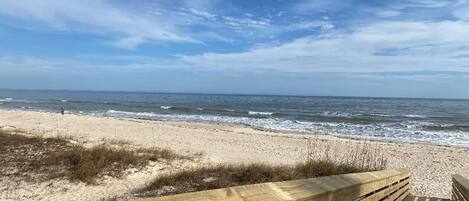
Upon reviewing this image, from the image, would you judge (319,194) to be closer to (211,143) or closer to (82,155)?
(82,155)

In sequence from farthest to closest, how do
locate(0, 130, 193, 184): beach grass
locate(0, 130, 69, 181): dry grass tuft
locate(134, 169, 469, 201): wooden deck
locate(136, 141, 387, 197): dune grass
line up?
locate(0, 130, 193, 184): beach grass, locate(0, 130, 69, 181): dry grass tuft, locate(136, 141, 387, 197): dune grass, locate(134, 169, 469, 201): wooden deck

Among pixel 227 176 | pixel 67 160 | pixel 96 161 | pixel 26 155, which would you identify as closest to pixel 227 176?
pixel 227 176

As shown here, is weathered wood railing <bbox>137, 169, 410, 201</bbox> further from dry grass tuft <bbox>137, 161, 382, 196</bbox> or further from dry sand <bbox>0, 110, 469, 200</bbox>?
dry sand <bbox>0, 110, 469, 200</bbox>

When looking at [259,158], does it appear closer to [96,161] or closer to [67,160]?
[96,161]

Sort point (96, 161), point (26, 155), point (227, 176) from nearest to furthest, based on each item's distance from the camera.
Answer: point (227, 176)
point (96, 161)
point (26, 155)

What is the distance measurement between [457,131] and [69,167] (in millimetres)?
Result: 28818

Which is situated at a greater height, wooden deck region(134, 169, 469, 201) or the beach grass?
wooden deck region(134, 169, 469, 201)

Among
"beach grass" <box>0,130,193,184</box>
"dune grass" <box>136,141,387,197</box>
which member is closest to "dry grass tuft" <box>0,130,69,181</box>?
"beach grass" <box>0,130,193,184</box>

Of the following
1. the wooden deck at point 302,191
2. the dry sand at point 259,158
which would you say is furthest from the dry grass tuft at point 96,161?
the wooden deck at point 302,191

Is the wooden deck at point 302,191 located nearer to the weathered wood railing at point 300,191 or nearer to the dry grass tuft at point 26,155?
the weathered wood railing at point 300,191

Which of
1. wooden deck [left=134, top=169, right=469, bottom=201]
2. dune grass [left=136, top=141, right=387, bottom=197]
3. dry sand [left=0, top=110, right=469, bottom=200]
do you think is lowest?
dry sand [left=0, top=110, right=469, bottom=200]

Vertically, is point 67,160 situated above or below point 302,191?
below

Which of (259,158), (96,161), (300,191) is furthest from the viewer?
(259,158)

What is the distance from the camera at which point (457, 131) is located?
99.3 ft
